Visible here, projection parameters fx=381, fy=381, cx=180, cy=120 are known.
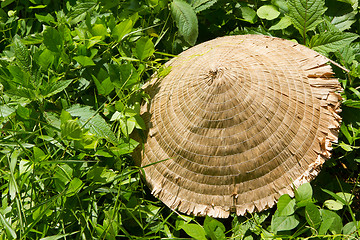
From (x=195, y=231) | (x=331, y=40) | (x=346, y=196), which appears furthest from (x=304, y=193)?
(x=331, y=40)

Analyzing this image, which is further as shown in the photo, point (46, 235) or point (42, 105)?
point (42, 105)

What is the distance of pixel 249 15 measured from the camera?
2098mm

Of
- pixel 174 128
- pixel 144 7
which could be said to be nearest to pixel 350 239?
pixel 174 128

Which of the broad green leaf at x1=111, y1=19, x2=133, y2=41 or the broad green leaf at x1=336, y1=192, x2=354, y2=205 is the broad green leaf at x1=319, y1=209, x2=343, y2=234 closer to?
the broad green leaf at x1=336, y1=192, x2=354, y2=205

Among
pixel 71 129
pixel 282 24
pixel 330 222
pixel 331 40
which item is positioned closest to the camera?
pixel 330 222

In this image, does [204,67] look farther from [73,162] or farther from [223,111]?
[73,162]

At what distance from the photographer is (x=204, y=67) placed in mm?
1606

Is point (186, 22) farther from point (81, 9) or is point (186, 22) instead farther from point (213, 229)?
point (213, 229)

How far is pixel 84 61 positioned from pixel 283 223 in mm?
1140

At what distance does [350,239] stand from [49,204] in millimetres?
1196

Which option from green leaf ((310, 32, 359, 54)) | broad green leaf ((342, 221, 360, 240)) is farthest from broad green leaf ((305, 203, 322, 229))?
green leaf ((310, 32, 359, 54))

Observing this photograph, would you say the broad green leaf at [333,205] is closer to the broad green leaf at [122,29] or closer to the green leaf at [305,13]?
the green leaf at [305,13]

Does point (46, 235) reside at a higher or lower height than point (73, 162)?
lower

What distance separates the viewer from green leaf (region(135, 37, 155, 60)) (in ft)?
5.69
